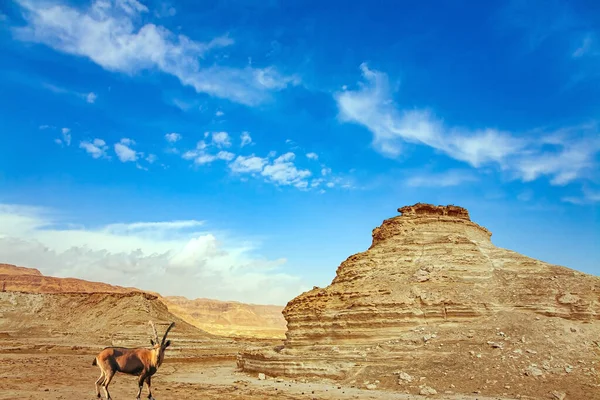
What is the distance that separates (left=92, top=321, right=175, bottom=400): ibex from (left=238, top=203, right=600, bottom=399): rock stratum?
29.7 ft

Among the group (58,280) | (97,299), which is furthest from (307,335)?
(58,280)

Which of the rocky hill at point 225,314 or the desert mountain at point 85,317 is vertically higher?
the rocky hill at point 225,314

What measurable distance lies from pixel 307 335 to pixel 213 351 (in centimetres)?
1966

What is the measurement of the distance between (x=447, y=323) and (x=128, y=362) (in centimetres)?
1262

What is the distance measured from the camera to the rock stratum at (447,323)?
49.8 ft

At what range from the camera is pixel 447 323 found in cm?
1767

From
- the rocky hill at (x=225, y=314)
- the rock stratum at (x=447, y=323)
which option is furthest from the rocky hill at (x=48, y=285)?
the rock stratum at (x=447, y=323)

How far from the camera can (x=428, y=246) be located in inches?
843

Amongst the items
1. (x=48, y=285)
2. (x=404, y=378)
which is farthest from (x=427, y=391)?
(x=48, y=285)

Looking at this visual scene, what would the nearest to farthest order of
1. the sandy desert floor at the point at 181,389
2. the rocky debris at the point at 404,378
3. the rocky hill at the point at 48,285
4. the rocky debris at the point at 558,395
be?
the sandy desert floor at the point at 181,389 → the rocky debris at the point at 558,395 → the rocky debris at the point at 404,378 → the rocky hill at the point at 48,285

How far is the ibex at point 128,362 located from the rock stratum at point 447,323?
906cm

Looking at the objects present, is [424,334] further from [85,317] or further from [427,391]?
[85,317]

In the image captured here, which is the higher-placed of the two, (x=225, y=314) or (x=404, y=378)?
(x=225, y=314)

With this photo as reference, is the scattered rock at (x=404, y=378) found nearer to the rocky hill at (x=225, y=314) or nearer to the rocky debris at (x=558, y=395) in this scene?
the rocky debris at (x=558, y=395)
